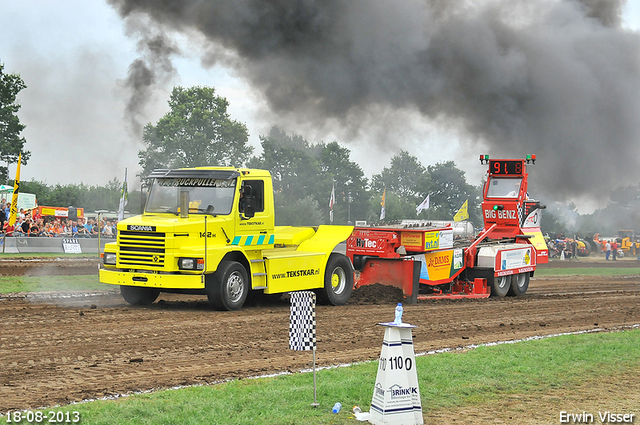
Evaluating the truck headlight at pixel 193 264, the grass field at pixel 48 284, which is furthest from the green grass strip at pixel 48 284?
the truck headlight at pixel 193 264

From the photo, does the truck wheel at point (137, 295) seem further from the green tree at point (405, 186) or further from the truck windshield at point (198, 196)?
the green tree at point (405, 186)

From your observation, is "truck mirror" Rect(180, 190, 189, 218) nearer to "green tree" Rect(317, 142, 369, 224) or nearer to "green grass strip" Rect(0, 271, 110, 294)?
"green grass strip" Rect(0, 271, 110, 294)

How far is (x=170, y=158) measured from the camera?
32281 mm

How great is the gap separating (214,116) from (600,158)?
17667mm

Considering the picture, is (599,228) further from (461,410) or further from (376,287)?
(461,410)

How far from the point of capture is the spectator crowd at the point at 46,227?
28.7 metres

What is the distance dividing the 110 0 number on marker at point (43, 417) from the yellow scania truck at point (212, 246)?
6493 mm

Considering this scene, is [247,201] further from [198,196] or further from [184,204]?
[184,204]

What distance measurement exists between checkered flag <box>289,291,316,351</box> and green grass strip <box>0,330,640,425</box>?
0.46 metres

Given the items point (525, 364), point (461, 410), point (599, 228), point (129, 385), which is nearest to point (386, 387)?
point (461, 410)

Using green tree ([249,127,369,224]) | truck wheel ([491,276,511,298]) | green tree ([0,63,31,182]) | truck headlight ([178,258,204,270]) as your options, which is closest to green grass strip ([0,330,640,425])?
truck headlight ([178,258,204,270])

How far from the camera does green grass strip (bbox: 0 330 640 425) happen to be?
19.2 feet

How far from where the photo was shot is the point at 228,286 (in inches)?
503

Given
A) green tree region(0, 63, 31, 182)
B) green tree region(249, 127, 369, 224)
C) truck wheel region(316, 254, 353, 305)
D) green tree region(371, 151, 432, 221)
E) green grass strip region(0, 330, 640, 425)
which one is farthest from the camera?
green tree region(371, 151, 432, 221)
